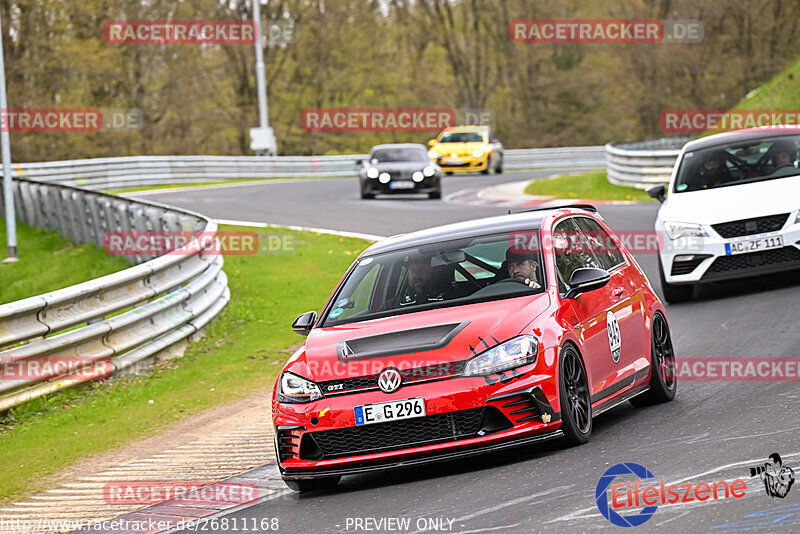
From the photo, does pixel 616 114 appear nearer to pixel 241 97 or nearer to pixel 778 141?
pixel 241 97

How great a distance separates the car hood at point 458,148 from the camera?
1679 inches

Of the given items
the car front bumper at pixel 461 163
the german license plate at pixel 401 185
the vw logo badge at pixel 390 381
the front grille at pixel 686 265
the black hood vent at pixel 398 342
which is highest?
the black hood vent at pixel 398 342

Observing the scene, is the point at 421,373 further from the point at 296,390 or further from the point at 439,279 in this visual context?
the point at 439,279

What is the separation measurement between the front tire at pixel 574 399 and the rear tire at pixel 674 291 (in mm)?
6259

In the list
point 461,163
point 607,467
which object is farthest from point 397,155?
point 607,467

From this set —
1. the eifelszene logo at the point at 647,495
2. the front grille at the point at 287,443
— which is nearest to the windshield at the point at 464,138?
the front grille at the point at 287,443

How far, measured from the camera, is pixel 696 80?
183 ft

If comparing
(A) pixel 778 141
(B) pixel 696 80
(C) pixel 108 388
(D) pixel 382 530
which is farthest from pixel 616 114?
(D) pixel 382 530

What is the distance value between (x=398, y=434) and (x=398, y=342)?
20.6 inches

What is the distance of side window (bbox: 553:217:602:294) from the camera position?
8023 mm

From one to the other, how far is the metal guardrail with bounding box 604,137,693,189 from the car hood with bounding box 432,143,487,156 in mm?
11015

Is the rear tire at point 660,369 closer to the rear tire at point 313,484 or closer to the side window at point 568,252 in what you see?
the side window at point 568,252

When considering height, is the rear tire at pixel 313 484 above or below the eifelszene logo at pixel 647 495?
below

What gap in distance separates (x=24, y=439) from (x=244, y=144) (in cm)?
4857
